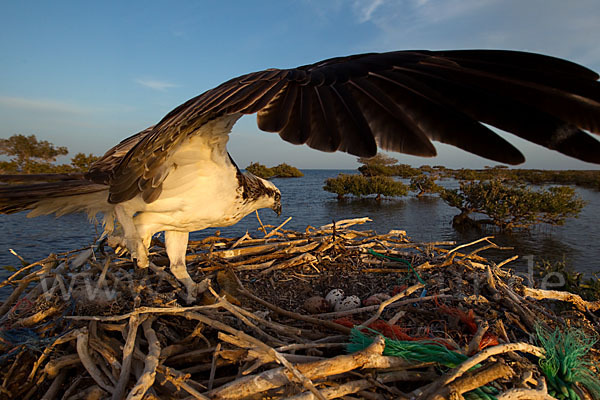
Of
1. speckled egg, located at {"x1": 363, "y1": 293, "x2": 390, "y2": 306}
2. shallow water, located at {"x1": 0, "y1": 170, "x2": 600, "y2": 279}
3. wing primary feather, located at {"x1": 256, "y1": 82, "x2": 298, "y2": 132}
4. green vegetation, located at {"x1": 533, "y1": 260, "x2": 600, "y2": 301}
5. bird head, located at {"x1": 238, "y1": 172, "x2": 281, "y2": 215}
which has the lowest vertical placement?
shallow water, located at {"x1": 0, "y1": 170, "x2": 600, "y2": 279}

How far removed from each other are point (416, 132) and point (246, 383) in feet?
4.40

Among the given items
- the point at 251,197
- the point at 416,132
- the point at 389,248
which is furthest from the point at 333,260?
the point at 416,132

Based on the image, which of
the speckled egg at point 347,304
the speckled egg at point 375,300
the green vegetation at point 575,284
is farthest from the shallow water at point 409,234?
the speckled egg at point 375,300

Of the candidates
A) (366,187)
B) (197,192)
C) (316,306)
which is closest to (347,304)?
(316,306)

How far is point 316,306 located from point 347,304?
270mm

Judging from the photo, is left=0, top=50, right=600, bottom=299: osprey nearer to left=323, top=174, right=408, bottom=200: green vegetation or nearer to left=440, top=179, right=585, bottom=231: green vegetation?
left=440, top=179, right=585, bottom=231: green vegetation

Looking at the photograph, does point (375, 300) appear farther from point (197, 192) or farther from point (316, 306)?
point (197, 192)

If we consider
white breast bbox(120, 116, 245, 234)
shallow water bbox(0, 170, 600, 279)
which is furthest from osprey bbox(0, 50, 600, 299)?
shallow water bbox(0, 170, 600, 279)

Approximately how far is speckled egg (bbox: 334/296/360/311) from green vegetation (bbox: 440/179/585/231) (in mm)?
11389

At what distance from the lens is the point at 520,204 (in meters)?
11.5

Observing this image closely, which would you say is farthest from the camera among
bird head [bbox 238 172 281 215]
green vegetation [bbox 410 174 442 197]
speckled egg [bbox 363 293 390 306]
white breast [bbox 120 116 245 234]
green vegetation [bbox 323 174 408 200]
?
green vegetation [bbox 323 174 408 200]

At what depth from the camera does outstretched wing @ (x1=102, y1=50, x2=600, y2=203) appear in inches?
45.8

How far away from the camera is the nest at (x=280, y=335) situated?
1.52 meters

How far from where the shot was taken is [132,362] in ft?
5.71
